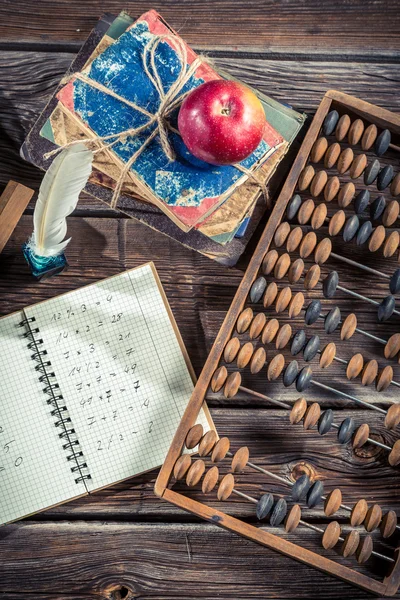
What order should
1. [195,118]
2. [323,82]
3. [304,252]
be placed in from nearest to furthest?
[195,118], [304,252], [323,82]

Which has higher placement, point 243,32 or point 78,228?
point 243,32

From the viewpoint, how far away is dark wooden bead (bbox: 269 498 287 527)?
0.93 metres

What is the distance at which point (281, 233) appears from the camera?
0.96 m

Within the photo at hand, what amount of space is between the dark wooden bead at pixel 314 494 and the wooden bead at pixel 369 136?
50cm

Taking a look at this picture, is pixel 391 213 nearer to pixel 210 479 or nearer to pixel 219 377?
pixel 219 377

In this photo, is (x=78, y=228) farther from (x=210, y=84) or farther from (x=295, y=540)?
(x=295, y=540)

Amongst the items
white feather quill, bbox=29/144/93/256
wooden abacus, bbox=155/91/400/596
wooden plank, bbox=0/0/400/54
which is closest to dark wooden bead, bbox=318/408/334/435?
wooden abacus, bbox=155/91/400/596

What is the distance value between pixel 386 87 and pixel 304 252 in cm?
32

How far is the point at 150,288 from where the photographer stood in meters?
1.03

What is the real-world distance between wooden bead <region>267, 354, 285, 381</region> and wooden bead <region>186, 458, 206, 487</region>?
16cm

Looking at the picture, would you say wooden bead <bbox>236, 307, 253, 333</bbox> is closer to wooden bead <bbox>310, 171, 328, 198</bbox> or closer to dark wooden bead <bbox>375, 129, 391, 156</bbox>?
wooden bead <bbox>310, 171, 328, 198</bbox>

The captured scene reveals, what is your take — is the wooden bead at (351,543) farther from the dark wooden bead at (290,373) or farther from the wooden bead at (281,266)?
the wooden bead at (281,266)

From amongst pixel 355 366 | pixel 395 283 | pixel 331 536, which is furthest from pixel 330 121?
pixel 331 536

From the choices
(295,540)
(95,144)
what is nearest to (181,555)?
(295,540)
